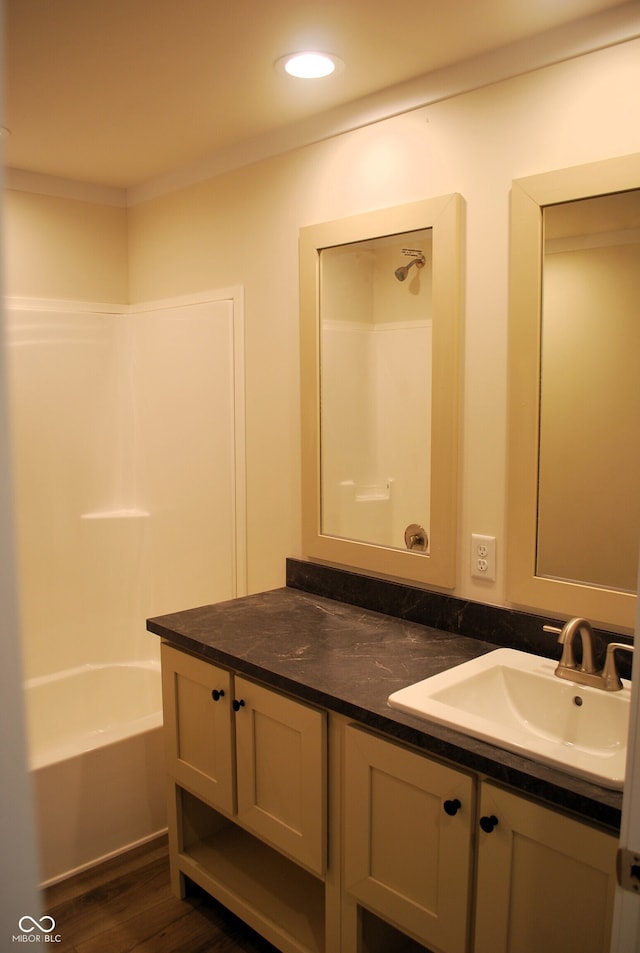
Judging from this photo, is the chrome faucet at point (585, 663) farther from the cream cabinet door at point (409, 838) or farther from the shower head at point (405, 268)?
the shower head at point (405, 268)

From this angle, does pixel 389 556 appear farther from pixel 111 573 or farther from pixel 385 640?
pixel 111 573

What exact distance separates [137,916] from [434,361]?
192 centimetres

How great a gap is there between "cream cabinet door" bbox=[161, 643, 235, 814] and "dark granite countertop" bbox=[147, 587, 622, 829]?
69mm

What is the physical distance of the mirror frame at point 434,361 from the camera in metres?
2.08

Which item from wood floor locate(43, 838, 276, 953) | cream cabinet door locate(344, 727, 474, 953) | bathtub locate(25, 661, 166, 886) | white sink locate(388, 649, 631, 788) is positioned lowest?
wood floor locate(43, 838, 276, 953)

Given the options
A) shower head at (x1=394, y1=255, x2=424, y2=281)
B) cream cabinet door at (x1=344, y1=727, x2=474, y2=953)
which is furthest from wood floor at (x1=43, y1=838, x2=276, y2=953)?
shower head at (x1=394, y1=255, x2=424, y2=281)

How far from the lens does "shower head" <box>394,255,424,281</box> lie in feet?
7.20

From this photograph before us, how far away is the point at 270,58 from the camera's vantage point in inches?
78.1

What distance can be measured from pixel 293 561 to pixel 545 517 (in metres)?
1.01

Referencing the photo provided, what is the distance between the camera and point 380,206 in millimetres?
2285

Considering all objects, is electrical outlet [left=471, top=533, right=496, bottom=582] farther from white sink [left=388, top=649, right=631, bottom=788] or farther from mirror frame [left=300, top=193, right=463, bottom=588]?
white sink [left=388, top=649, right=631, bottom=788]

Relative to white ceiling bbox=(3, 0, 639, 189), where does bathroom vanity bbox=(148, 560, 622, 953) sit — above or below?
below

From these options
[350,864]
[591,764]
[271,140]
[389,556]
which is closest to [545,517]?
[389,556]

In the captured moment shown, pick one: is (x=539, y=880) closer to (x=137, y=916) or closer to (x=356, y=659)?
(x=356, y=659)
